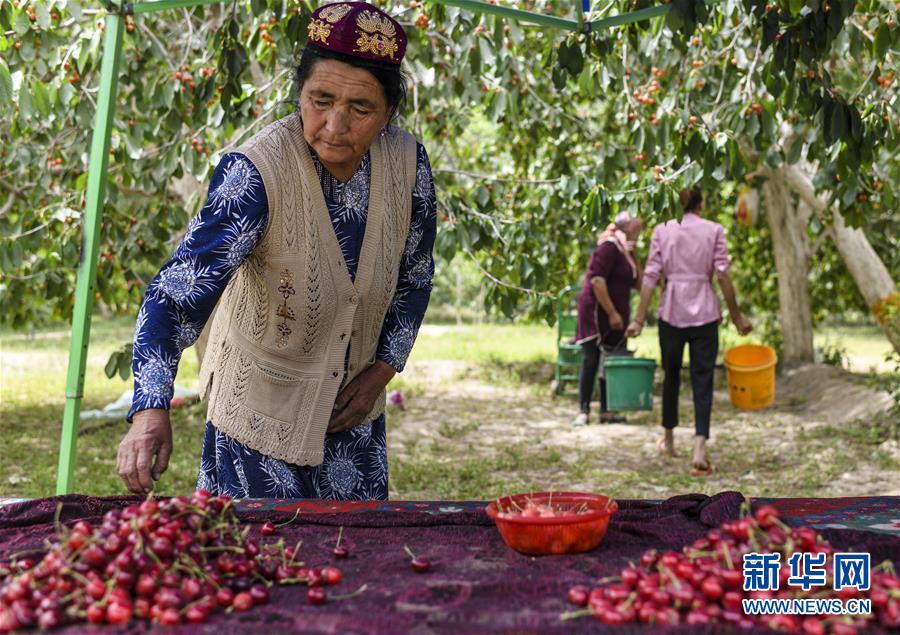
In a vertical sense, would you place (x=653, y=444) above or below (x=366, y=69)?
below

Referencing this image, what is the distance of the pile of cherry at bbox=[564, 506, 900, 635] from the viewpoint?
1361 millimetres

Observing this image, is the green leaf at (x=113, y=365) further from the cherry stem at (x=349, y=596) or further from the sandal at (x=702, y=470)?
the sandal at (x=702, y=470)

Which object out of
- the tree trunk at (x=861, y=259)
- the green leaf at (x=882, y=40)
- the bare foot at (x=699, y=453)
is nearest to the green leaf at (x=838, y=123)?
the green leaf at (x=882, y=40)

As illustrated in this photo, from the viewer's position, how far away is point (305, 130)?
2.17m

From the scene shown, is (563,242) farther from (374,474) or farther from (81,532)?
(81,532)

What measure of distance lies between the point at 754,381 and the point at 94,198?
6.85 metres

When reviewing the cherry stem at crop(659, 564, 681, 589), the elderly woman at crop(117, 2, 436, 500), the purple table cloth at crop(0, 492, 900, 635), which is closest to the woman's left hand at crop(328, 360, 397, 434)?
the elderly woman at crop(117, 2, 436, 500)

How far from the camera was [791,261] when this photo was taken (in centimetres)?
981

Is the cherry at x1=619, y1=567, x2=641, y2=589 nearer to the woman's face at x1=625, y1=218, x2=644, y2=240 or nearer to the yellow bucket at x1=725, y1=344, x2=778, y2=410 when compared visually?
the woman's face at x1=625, y1=218, x2=644, y2=240

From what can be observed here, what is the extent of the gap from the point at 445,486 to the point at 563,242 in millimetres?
3222

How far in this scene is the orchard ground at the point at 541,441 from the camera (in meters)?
5.98

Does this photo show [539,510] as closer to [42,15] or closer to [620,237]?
[42,15]

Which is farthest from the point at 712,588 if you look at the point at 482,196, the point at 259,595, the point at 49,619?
the point at 482,196

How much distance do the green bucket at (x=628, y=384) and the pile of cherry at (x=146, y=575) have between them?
20.6 ft
